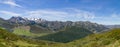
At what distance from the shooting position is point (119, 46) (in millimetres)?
67938

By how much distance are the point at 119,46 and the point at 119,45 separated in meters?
2.78

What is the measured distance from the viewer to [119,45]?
70625mm
